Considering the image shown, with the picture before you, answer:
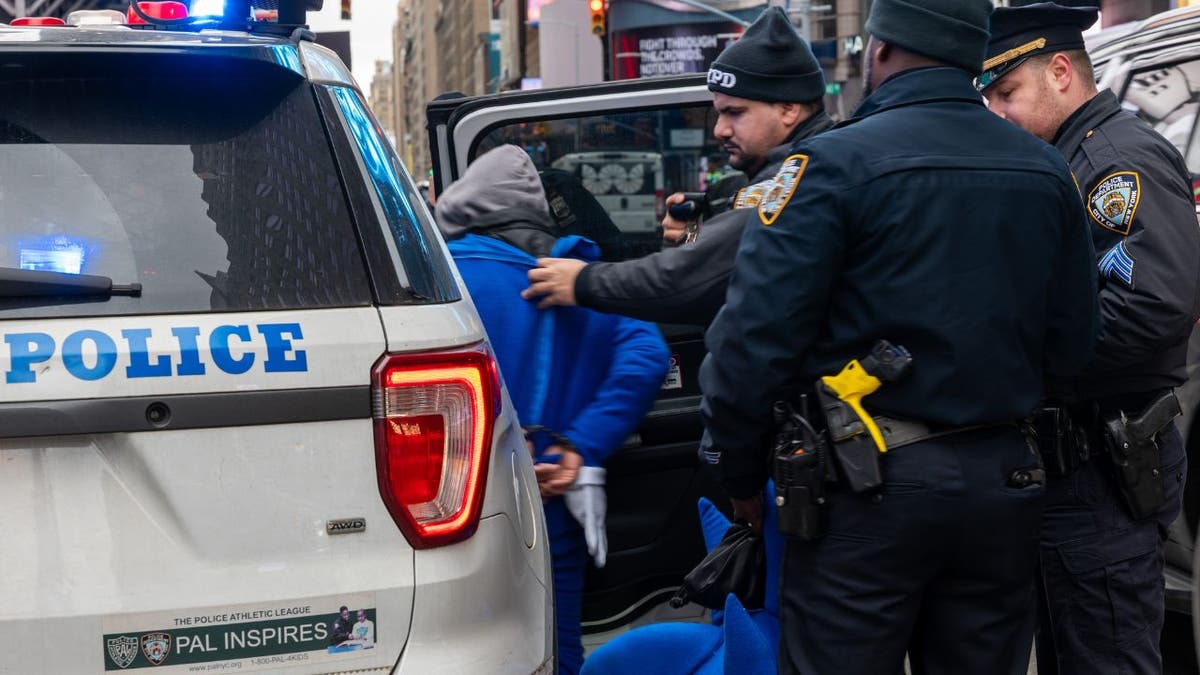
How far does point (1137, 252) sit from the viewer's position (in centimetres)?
309

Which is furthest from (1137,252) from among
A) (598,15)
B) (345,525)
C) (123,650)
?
(598,15)

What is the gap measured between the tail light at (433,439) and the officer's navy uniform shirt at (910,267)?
0.56 meters

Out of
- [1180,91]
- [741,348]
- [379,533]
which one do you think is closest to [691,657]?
[741,348]

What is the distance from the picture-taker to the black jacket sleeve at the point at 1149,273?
10.0ft

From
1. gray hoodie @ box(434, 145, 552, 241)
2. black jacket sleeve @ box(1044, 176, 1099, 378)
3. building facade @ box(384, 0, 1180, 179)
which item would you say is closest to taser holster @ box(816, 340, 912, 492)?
black jacket sleeve @ box(1044, 176, 1099, 378)

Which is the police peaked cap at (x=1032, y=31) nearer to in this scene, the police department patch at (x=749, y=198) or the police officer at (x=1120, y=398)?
the police officer at (x=1120, y=398)

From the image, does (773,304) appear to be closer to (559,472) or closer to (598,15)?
(559,472)

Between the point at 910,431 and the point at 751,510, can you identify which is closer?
the point at 910,431

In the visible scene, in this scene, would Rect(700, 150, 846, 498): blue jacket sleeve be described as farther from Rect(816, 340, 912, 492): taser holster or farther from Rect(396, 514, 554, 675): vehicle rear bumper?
Rect(396, 514, 554, 675): vehicle rear bumper

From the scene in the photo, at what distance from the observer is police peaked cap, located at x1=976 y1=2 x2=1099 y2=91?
3.30 metres

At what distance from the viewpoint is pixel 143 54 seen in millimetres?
2271

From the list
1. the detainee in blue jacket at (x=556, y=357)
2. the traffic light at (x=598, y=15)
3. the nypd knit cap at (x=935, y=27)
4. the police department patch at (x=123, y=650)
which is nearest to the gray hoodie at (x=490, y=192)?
the detainee in blue jacket at (x=556, y=357)

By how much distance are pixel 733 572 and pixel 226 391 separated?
1.51 m

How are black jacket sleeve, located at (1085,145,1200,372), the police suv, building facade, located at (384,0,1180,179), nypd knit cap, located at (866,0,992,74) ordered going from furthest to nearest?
building facade, located at (384,0,1180,179) → black jacket sleeve, located at (1085,145,1200,372) → nypd knit cap, located at (866,0,992,74) → the police suv
